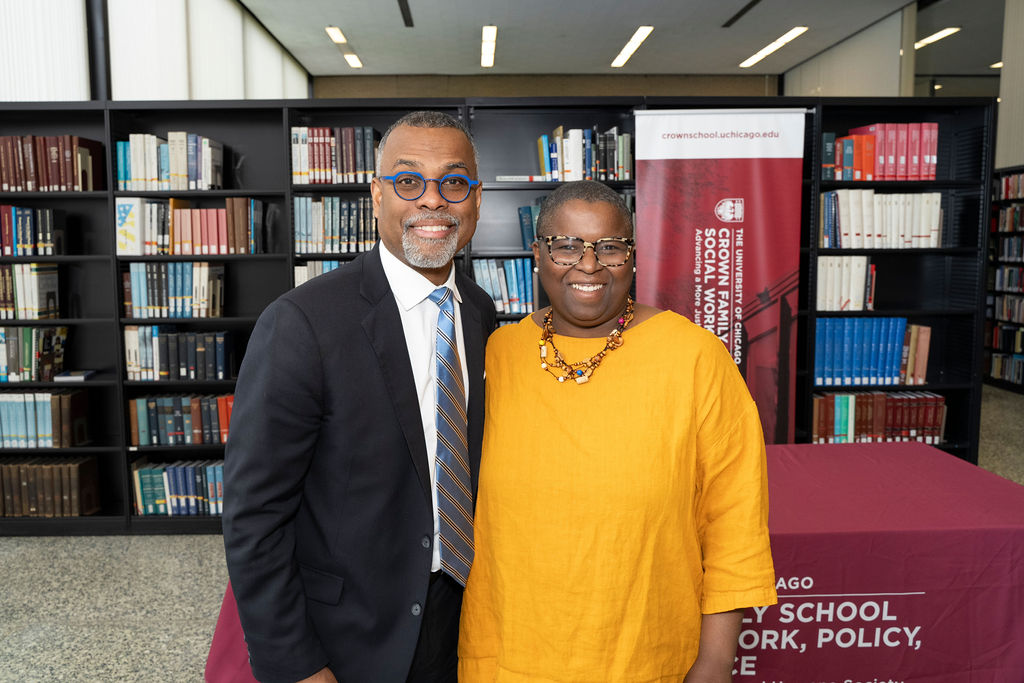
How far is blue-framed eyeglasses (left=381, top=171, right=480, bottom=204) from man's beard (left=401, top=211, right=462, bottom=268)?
41 mm

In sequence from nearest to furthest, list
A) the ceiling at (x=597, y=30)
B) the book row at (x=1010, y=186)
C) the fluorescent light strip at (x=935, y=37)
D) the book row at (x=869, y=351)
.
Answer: the book row at (x=869, y=351) → the ceiling at (x=597, y=30) → the fluorescent light strip at (x=935, y=37) → the book row at (x=1010, y=186)

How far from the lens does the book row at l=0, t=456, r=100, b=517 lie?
4.17m

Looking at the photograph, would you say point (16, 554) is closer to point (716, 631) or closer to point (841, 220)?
point (716, 631)

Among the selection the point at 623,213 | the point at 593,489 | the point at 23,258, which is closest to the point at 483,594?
the point at 593,489

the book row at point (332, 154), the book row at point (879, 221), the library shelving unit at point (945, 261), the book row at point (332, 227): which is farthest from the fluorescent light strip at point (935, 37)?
the book row at point (332, 227)

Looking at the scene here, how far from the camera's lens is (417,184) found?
1391 millimetres

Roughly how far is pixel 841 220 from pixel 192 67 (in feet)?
18.9

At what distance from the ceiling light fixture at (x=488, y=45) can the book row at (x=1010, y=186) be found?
6.46 m

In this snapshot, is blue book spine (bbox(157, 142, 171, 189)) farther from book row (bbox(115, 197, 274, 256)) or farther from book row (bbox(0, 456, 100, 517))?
book row (bbox(0, 456, 100, 517))

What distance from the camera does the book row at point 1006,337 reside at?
8.53 metres

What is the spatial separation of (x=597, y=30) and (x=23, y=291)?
6.85 m

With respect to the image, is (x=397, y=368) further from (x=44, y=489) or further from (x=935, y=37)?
(x=935, y=37)

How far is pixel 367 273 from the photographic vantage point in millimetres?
1376

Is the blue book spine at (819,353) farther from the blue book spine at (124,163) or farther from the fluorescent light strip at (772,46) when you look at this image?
the fluorescent light strip at (772,46)
